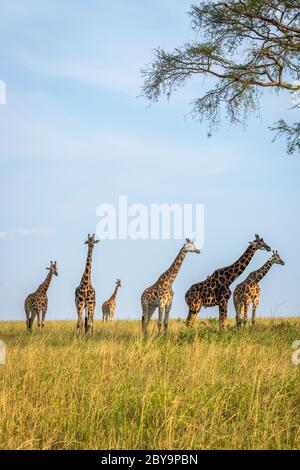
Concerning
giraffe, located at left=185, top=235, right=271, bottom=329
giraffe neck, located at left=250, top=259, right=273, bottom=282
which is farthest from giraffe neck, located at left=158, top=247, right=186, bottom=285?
giraffe neck, located at left=250, top=259, right=273, bottom=282

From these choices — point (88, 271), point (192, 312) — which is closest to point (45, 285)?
point (88, 271)

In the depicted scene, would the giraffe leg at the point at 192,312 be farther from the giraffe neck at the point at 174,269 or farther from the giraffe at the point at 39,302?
the giraffe at the point at 39,302

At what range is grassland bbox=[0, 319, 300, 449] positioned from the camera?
7031 mm

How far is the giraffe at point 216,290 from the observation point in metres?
17.3

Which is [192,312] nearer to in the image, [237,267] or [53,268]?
[237,267]

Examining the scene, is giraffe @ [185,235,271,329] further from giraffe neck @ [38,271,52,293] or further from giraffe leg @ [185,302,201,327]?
giraffe neck @ [38,271,52,293]

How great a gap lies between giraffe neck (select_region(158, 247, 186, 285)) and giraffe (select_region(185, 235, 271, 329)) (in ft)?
2.15

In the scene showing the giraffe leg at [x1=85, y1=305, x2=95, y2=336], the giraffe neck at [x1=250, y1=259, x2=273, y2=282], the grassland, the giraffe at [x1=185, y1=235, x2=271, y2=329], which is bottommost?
the grassland

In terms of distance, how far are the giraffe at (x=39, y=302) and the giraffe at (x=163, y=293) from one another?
514 cm

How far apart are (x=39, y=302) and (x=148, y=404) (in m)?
14.5

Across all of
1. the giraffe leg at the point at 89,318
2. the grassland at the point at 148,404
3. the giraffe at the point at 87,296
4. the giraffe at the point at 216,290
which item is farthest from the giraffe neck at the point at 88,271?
the grassland at the point at 148,404

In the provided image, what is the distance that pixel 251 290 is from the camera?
67.7 feet
